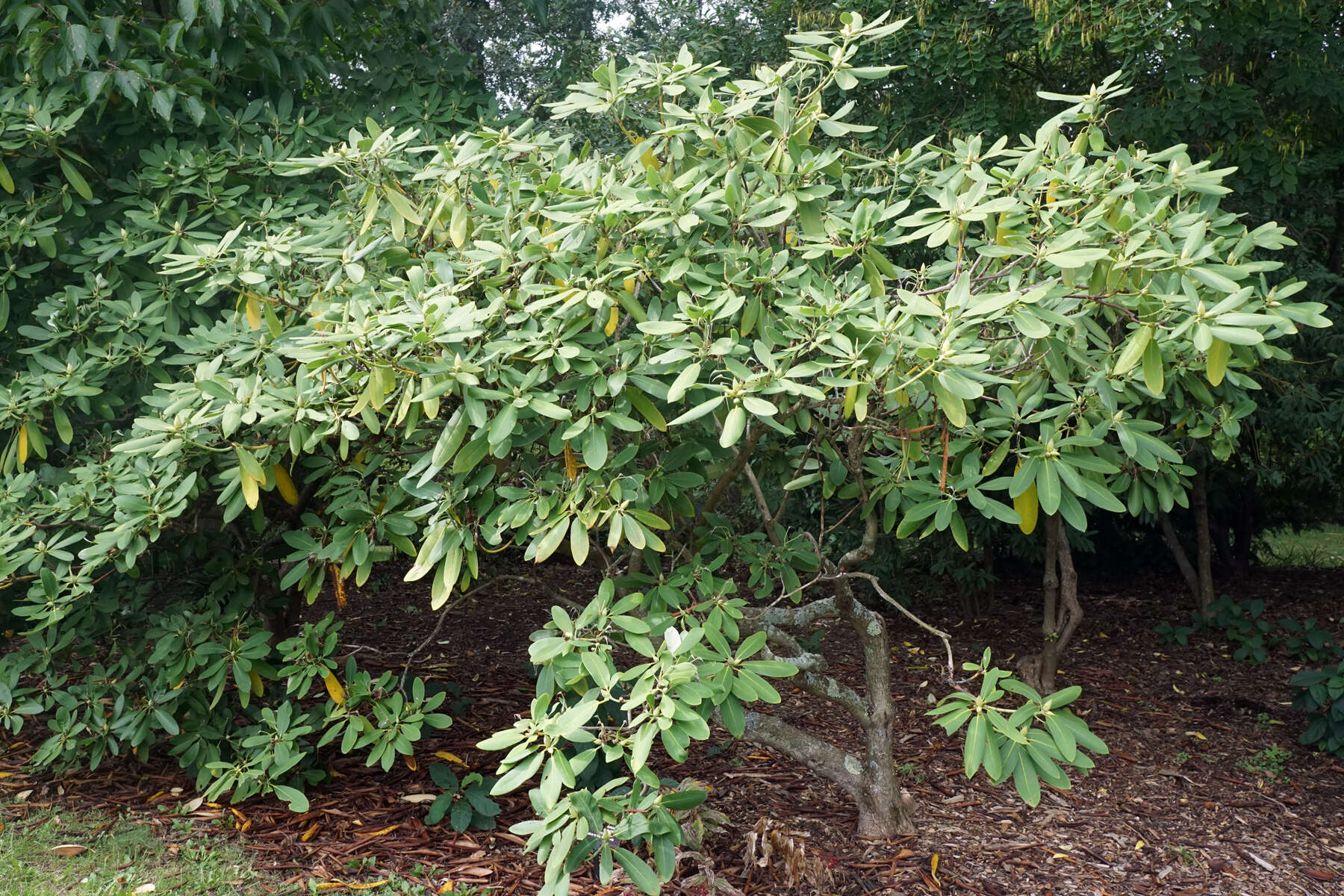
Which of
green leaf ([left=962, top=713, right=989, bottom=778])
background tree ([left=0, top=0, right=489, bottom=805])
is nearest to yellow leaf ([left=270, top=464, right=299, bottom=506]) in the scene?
background tree ([left=0, top=0, right=489, bottom=805])

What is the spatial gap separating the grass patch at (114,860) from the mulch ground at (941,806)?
93mm

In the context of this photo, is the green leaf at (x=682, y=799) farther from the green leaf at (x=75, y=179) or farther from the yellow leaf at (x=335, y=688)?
the green leaf at (x=75, y=179)

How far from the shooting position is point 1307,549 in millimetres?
10055

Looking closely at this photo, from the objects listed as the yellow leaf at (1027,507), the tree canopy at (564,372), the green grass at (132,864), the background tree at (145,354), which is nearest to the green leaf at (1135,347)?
the tree canopy at (564,372)

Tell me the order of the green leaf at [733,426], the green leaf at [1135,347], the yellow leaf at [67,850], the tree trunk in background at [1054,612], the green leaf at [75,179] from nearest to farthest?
the green leaf at [733,426] < the green leaf at [1135,347] < the yellow leaf at [67,850] < the green leaf at [75,179] < the tree trunk in background at [1054,612]

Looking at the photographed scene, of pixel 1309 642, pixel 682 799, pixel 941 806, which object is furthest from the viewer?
pixel 1309 642

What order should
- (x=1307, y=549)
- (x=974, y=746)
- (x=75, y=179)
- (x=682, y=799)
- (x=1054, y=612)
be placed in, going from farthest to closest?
(x=1307, y=549)
(x=1054, y=612)
(x=75, y=179)
(x=682, y=799)
(x=974, y=746)

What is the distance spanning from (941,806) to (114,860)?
9.57 ft

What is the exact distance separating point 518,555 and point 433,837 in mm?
3526

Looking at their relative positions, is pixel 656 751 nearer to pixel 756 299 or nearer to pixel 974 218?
pixel 756 299

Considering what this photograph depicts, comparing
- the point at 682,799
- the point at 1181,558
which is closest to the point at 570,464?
the point at 682,799

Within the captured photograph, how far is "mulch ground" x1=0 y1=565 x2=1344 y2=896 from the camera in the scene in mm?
3393

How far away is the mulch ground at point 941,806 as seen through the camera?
134 inches

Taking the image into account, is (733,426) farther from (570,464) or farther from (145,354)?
(145,354)
